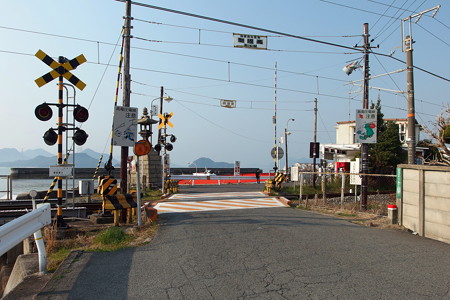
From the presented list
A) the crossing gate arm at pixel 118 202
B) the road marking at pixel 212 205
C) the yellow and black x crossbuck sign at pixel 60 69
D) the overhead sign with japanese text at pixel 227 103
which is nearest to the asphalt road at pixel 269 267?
the crossing gate arm at pixel 118 202

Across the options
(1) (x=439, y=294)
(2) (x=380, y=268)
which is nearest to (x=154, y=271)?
(2) (x=380, y=268)

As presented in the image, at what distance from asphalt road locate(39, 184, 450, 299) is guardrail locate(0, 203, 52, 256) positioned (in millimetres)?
918

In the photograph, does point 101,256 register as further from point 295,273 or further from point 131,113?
point 131,113

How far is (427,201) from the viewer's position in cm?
893

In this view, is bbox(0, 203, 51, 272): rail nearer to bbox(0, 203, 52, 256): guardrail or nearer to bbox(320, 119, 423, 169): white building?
bbox(0, 203, 52, 256): guardrail

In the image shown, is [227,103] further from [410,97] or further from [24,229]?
[24,229]

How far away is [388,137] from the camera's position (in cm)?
3123

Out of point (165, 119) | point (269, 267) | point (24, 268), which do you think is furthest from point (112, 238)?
point (165, 119)

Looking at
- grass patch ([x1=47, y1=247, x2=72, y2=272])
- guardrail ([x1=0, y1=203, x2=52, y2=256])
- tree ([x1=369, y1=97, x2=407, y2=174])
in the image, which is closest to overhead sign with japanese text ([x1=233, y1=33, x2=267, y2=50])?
grass patch ([x1=47, y1=247, x2=72, y2=272])

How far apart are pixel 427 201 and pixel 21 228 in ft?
28.5

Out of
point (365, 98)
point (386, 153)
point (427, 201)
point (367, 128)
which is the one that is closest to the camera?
point (427, 201)

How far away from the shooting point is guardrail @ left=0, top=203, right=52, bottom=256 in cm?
468

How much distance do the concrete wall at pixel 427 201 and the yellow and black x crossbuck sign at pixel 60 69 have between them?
29.5ft

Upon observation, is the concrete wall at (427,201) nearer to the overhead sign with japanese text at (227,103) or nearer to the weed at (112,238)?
the weed at (112,238)
